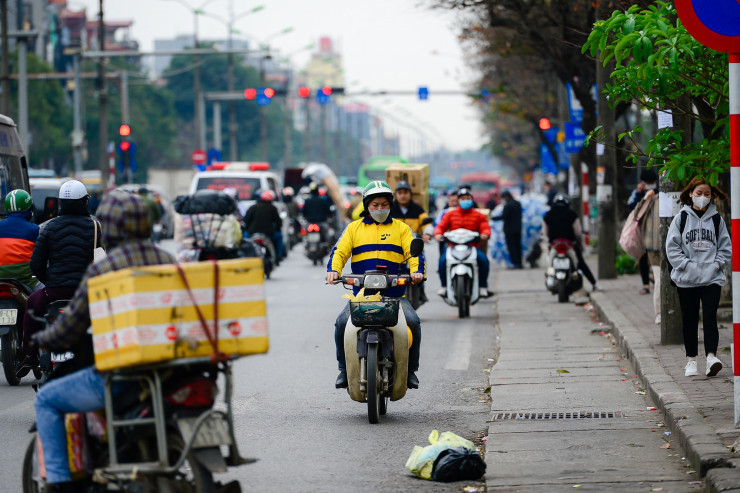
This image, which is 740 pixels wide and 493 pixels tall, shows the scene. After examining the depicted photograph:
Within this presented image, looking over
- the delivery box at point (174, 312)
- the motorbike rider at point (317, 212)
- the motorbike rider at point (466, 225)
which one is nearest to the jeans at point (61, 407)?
the delivery box at point (174, 312)

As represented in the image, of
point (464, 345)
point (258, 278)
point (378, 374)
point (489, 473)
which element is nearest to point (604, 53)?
point (378, 374)

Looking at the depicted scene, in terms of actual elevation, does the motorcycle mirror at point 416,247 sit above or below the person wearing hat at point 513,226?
above

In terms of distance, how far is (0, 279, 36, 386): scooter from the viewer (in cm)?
1128

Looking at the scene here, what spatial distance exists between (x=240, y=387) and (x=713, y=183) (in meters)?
4.47

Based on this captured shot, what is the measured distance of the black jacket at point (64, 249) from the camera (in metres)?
9.59

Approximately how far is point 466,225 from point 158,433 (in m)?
12.5

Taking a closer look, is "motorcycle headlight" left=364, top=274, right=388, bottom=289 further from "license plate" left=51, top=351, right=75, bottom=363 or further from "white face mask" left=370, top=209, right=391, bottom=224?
"license plate" left=51, top=351, right=75, bottom=363

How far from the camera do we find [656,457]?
7.86 meters

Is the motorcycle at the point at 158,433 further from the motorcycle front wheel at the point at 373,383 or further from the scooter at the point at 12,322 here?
the scooter at the point at 12,322

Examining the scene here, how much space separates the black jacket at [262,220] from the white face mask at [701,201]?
15574mm

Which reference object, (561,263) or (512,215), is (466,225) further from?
(512,215)

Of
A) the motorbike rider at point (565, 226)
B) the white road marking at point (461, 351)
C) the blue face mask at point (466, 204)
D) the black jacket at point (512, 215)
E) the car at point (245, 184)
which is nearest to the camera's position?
the white road marking at point (461, 351)

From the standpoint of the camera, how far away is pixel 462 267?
17219 millimetres

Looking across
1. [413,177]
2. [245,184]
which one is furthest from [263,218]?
[245,184]
